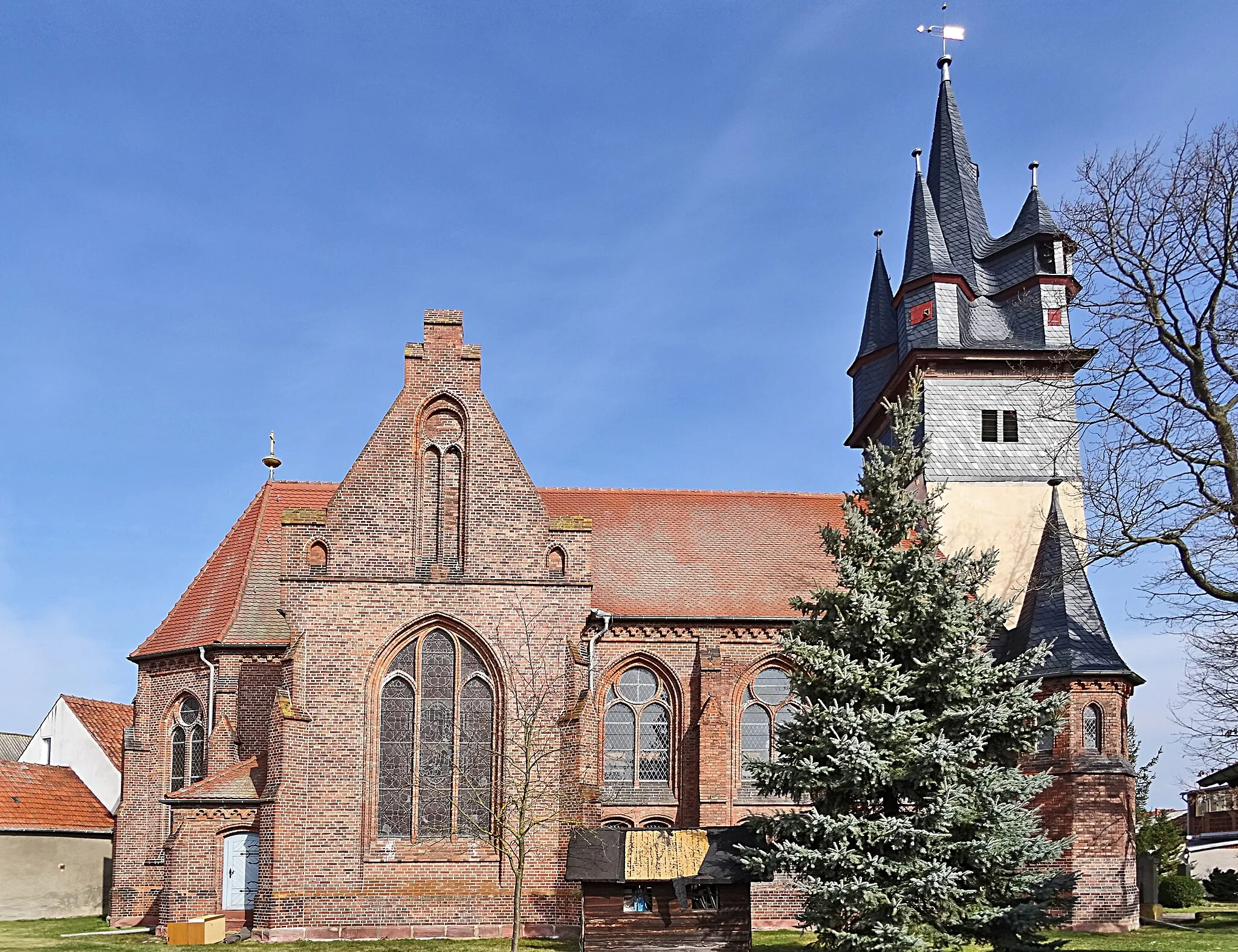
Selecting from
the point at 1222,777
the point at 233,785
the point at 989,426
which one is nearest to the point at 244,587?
the point at 233,785

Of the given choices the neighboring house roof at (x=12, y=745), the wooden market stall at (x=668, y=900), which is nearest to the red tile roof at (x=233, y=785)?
the wooden market stall at (x=668, y=900)

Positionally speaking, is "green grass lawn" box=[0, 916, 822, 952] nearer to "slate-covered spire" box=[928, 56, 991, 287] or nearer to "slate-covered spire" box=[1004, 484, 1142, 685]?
"slate-covered spire" box=[1004, 484, 1142, 685]

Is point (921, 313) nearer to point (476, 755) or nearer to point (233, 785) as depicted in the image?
point (476, 755)

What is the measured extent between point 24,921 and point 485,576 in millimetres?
15869

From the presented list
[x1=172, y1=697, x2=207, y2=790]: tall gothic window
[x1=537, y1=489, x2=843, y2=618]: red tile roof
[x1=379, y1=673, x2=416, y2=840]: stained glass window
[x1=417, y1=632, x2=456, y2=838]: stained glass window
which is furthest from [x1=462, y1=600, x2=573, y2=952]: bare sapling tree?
[x1=172, y1=697, x2=207, y2=790]: tall gothic window

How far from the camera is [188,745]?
2756 cm

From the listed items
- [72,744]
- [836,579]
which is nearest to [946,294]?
[836,579]

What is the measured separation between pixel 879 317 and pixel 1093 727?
1656cm

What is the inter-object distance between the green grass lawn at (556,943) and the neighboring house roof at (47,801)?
18.3ft

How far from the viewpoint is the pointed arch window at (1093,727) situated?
26.2 m

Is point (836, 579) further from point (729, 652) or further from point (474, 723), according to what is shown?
point (474, 723)

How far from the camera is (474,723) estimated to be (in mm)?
24359

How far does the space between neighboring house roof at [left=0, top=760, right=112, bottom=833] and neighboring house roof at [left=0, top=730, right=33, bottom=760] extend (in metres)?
16.2

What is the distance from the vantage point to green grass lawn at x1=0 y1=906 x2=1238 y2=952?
21.2 meters
